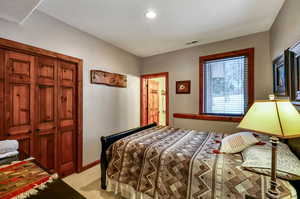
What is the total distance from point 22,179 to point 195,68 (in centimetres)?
340

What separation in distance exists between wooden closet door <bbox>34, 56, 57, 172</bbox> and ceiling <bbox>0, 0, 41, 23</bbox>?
0.55 m

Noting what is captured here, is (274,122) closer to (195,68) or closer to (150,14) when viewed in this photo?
(150,14)

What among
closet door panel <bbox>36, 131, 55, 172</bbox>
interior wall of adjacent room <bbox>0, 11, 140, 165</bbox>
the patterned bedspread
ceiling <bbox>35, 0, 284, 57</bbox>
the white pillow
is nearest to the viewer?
the patterned bedspread

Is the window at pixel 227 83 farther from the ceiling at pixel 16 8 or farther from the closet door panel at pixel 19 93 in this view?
the closet door panel at pixel 19 93

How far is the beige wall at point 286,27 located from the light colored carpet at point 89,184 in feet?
10.0

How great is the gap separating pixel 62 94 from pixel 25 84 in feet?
1.71

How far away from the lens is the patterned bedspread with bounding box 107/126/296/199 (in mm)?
1149

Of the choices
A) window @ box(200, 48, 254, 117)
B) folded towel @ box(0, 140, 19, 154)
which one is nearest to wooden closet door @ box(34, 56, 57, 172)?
folded towel @ box(0, 140, 19, 154)

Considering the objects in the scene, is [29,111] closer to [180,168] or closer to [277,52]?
[180,168]

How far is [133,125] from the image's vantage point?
12.7 feet

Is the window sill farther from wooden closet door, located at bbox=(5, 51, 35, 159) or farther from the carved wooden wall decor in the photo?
wooden closet door, located at bbox=(5, 51, 35, 159)

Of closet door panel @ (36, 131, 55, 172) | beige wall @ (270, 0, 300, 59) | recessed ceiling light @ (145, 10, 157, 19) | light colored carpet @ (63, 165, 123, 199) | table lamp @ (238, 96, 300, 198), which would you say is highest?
recessed ceiling light @ (145, 10, 157, 19)

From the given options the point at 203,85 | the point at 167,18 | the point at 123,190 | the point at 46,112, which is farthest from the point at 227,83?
the point at 46,112

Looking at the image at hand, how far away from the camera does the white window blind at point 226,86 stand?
2.82 meters
